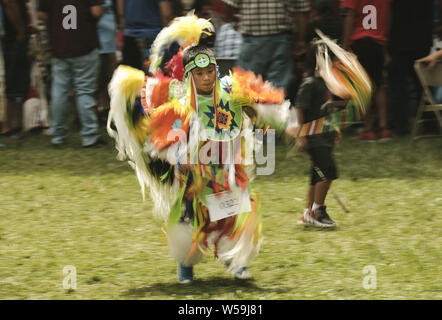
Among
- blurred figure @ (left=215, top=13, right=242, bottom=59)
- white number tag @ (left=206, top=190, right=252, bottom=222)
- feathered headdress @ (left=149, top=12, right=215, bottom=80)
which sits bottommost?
white number tag @ (left=206, top=190, right=252, bottom=222)

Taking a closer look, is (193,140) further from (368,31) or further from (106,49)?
(106,49)

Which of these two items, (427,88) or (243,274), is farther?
(427,88)

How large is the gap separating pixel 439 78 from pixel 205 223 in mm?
4133

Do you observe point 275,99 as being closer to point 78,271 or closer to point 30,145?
point 78,271

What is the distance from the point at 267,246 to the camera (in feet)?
18.0

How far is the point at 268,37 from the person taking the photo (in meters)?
7.77

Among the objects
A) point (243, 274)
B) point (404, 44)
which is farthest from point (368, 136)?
point (243, 274)

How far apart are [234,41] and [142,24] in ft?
2.90

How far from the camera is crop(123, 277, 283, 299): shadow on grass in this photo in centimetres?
458

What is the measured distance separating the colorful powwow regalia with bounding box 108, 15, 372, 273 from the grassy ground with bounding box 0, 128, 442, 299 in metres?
0.32

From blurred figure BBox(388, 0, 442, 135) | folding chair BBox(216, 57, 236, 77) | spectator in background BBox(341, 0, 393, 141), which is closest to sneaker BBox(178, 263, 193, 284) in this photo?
folding chair BBox(216, 57, 236, 77)

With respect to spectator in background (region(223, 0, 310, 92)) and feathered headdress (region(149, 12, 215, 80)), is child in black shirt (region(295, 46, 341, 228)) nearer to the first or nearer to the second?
feathered headdress (region(149, 12, 215, 80))

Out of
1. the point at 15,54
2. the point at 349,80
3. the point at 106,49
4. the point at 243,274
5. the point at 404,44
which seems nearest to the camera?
the point at 243,274

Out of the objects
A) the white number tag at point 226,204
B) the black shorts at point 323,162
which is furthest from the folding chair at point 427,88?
the white number tag at point 226,204
